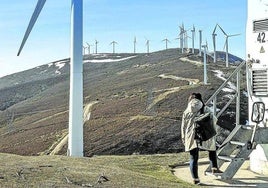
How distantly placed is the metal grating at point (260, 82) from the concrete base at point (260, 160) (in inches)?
53.1

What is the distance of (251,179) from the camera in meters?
11.5

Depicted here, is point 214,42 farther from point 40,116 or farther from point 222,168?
point 222,168

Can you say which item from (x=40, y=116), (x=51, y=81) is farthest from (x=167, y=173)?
(x=51, y=81)

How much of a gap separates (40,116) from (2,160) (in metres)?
46.1

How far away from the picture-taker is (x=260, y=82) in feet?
39.3

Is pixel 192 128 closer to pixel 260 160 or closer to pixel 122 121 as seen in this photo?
pixel 260 160

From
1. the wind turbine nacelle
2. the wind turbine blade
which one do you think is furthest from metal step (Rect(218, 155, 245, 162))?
the wind turbine blade

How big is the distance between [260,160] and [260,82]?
1.94 m

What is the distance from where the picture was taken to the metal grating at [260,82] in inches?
465

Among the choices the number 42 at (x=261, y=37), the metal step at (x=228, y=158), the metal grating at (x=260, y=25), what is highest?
the metal grating at (x=260, y=25)

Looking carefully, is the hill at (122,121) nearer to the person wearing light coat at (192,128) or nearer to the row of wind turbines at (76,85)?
the row of wind turbines at (76,85)

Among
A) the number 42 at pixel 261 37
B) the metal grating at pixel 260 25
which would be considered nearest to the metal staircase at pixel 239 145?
the number 42 at pixel 261 37

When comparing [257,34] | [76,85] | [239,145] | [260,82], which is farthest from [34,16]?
[239,145]

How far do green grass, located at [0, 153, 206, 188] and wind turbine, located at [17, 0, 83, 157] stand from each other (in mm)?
2633
